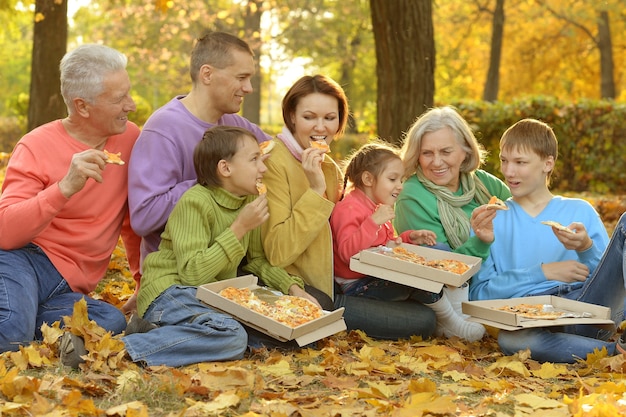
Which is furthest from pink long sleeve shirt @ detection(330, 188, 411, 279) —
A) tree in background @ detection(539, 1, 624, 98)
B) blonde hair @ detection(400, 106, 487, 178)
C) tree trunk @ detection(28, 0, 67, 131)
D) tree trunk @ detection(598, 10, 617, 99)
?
tree trunk @ detection(598, 10, 617, 99)

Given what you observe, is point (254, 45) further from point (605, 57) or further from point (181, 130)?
point (181, 130)

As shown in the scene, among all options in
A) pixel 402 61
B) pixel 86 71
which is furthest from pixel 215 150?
pixel 402 61

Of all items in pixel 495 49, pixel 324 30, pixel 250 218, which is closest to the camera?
pixel 250 218

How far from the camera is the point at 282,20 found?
2597 centimetres

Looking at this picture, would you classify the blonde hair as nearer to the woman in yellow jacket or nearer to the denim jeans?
the woman in yellow jacket

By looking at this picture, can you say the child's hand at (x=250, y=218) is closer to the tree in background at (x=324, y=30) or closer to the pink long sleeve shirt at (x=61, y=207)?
the pink long sleeve shirt at (x=61, y=207)

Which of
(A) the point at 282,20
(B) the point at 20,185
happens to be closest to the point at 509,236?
(B) the point at 20,185

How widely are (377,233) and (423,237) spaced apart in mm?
358

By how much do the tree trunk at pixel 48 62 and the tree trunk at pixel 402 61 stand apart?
3.82 metres

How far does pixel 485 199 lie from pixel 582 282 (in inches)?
33.4

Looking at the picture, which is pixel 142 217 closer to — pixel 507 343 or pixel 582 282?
pixel 507 343

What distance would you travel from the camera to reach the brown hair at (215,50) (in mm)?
4926

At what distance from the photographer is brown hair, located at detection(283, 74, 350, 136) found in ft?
16.0

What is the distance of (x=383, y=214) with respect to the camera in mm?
4637
